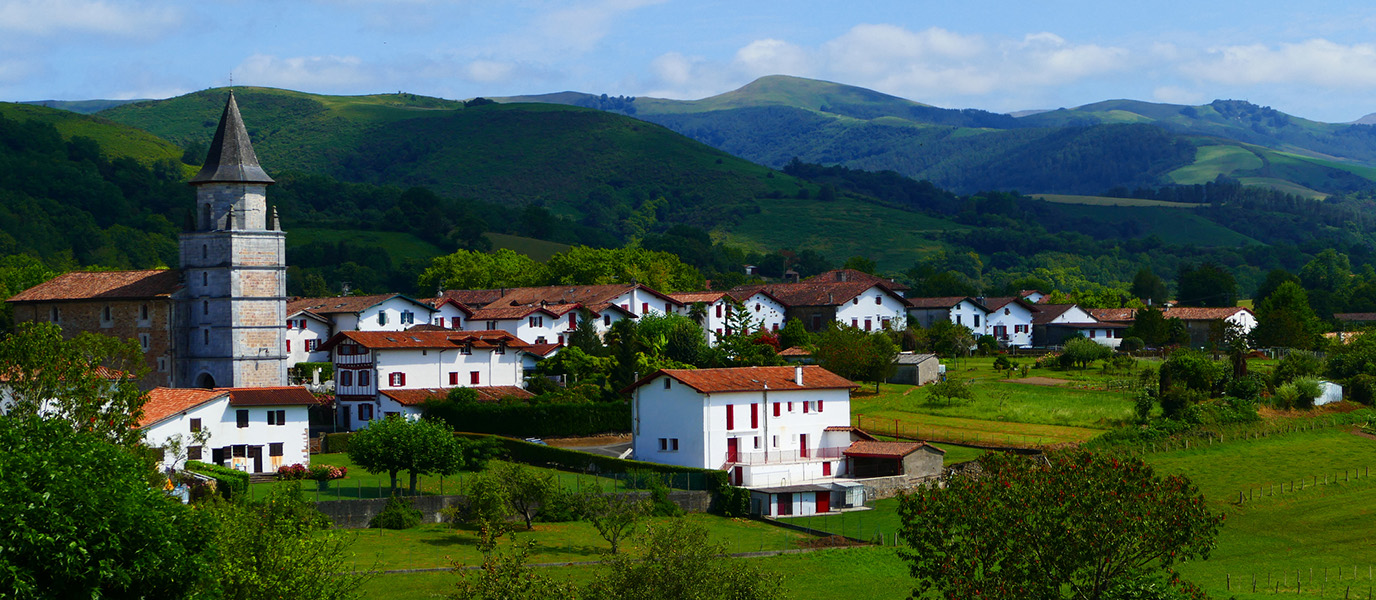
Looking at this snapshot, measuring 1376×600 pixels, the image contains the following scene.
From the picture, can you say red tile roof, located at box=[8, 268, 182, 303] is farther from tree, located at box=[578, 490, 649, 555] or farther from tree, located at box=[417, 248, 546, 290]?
tree, located at box=[417, 248, 546, 290]

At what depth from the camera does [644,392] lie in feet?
214

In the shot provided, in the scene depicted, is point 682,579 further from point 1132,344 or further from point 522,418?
point 1132,344

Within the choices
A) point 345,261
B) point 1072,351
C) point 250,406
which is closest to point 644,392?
point 250,406

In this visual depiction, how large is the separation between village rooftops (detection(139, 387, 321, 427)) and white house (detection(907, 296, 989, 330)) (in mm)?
60614

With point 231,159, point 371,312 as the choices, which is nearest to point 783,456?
point 231,159

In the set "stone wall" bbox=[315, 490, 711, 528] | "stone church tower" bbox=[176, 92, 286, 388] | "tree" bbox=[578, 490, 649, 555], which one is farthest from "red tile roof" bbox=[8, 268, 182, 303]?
"tree" bbox=[578, 490, 649, 555]

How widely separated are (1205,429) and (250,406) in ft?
135

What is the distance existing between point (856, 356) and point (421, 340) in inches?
924

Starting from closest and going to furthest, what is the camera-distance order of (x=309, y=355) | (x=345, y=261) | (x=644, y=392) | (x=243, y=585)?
(x=243, y=585) → (x=644, y=392) → (x=309, y=355) → (x=345, y=261)

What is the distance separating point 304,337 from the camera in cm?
8731

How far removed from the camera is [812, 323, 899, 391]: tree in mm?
82000

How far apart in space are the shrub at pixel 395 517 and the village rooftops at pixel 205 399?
38.3 ft

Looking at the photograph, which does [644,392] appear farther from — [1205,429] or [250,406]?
[1205,429]

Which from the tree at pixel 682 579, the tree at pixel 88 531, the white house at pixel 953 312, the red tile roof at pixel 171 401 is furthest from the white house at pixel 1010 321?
the tree at pixel 88 531
